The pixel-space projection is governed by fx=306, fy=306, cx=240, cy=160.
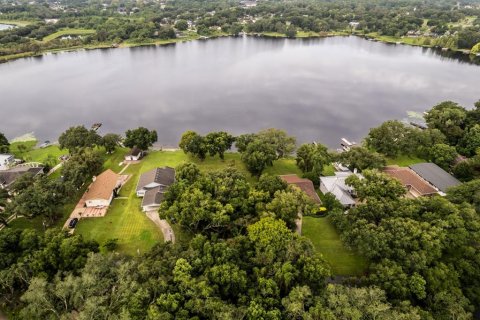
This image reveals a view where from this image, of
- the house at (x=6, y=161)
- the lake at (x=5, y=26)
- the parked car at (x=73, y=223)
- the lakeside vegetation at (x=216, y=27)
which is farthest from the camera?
the lake at (x=5, y=26)

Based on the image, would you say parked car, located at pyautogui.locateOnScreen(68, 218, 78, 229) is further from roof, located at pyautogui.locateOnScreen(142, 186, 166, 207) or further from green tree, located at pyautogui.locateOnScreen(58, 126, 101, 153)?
green tree, located at pyautogui.locateOnScreen(58, 126, 101, 153)

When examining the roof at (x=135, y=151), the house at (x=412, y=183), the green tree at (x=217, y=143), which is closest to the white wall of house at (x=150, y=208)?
the green tree at (x=217, y=143)

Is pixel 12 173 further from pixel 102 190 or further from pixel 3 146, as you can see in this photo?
pixel 102 190

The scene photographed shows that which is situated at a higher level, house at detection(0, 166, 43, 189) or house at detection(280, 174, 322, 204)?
house at detection(280, 174, 322, 204)

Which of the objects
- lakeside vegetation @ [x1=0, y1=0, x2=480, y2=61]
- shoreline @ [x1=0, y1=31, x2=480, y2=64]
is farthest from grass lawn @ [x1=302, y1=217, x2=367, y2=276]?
shoreline @ [x1=0, y1=31, x2=480, y2=64]

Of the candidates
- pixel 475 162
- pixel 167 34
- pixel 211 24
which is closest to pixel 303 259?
pixel 475 162

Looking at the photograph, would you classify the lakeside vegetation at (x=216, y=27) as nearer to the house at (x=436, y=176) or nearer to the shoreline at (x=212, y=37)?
the shoreline at (x=212, y=37)
